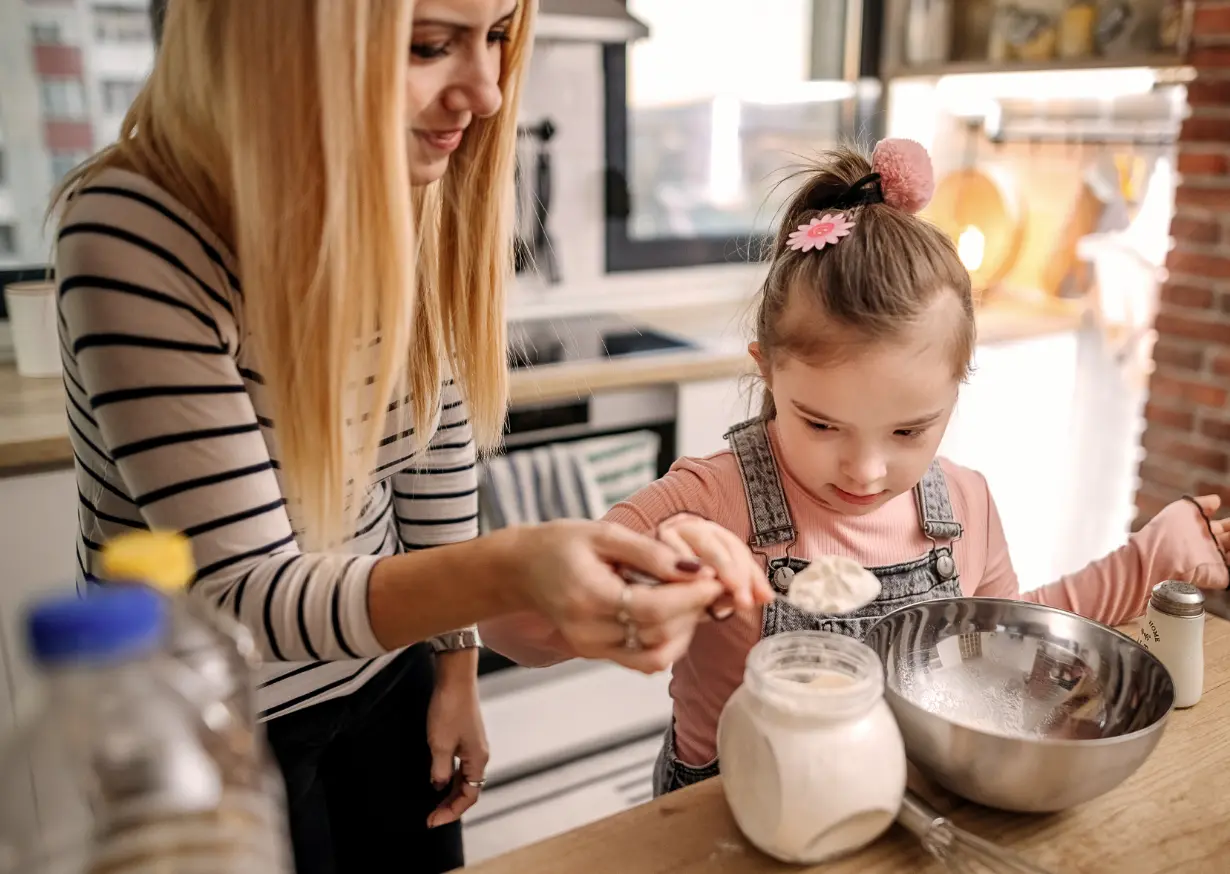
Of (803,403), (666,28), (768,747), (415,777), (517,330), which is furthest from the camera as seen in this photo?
(666,28)

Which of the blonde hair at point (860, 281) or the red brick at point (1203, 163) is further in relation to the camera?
the red brick at point (1203, 163)

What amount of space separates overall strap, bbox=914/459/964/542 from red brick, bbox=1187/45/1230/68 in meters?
1.45

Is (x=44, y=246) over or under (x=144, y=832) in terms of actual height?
over

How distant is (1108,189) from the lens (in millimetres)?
2471

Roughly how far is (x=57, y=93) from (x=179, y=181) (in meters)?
1.50

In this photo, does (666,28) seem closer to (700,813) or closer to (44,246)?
(44,246)

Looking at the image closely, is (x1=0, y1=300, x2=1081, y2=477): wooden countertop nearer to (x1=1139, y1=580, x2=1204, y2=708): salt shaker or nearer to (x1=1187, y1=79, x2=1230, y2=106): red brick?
(x1=1187, y1=79, x2=1230, y2=106): red brick

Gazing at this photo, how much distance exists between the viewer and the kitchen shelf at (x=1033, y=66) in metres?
2.15

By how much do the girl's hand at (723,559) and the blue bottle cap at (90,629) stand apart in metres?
0.39

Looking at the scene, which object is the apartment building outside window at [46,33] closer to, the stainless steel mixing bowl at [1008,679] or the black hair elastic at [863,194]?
the black hair elastic at [863,194]

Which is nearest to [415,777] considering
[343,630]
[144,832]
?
[343,630]

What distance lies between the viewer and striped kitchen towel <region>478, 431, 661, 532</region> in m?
2.03

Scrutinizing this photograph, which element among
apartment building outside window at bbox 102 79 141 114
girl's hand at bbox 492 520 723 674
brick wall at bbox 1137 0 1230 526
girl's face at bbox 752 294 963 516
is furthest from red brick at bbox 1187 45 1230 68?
apartment building outside window at bbox 102 79 141 114

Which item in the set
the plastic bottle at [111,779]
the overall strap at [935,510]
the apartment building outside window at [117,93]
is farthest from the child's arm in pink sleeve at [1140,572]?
the apartment building outside window at [117,93]
